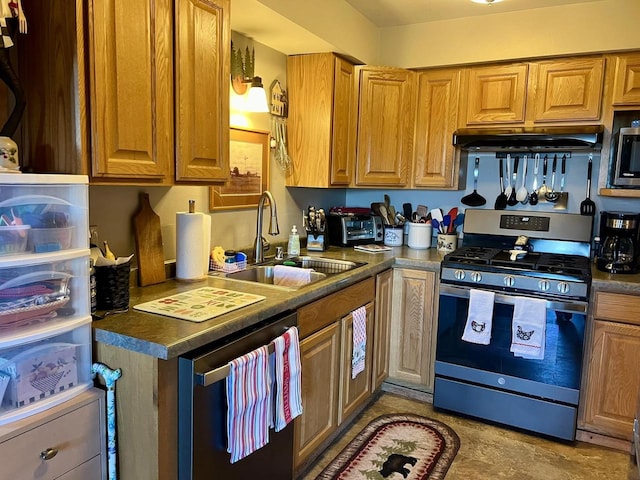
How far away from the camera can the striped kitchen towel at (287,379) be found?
178cm

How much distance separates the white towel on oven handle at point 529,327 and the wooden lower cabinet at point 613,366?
0.85 feet

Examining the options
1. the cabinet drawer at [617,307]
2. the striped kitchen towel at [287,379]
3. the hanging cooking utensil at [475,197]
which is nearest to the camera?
the striped kitchen towel at [287,379]

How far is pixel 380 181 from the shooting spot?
324cm

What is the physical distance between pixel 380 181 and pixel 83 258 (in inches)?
85.3

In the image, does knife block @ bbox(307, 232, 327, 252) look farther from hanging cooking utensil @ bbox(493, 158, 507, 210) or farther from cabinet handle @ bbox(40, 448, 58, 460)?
cabinet handle @ bbox(40, 448, 58, 460)

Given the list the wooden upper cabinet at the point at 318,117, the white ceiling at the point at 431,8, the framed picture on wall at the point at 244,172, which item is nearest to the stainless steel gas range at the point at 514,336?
the wooden upper cabinet at the point at 318,117

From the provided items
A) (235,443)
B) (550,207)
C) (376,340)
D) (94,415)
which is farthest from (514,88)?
(94,415)

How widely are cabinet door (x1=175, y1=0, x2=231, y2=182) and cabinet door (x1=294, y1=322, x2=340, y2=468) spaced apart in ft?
2.81

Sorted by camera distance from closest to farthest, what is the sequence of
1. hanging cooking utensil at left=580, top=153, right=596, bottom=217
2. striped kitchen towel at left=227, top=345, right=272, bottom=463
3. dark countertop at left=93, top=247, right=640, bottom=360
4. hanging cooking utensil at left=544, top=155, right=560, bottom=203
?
1. dark countertop at left=93, top=247, right=640, bottom=360
2. striped kitchen towel at left=227, top=345, right=272, bottom=463
3. hanging cooking utensil at left=580, top=153, right=596, bottom=217
4. hanging cooking utensil at left=544, top=155, right=560, bottom=203

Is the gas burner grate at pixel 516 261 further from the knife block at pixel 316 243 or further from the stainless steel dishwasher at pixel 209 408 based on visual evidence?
the stainless steel dishwasher at pixel 209 408

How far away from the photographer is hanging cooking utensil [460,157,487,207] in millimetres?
3354

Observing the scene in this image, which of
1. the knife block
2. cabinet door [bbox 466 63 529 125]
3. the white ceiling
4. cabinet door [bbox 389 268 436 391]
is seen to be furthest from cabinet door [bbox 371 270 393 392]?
the white ceiling

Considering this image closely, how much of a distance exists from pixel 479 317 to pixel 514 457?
0.72 meters

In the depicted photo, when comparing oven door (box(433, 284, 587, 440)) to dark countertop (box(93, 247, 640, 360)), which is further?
oven door (box(433, 284, 587, 440))
